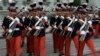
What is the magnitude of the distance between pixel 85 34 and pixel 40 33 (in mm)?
1455

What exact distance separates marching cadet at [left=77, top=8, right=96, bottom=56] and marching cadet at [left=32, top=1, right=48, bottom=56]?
114 cm

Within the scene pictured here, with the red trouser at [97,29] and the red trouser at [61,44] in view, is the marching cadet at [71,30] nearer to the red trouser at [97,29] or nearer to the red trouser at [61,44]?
the red trouser at [61,44]

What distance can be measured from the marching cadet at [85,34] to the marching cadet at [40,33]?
1.14m

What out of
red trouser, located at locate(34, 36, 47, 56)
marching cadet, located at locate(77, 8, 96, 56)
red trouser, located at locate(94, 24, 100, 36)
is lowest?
red trouser, located at locate(94, 24, 100, 36)

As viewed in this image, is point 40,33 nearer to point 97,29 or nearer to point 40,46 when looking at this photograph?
point 40,46

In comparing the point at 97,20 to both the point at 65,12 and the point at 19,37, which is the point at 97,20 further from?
the point at 19,37

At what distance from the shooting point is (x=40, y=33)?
44.9ft

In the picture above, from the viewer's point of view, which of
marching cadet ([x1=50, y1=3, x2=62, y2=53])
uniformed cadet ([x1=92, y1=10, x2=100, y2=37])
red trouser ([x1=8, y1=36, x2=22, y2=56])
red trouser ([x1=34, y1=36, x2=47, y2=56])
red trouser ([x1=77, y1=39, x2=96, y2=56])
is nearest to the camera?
red trouser ([x1=77, y1=39, x2=96, y2=56])

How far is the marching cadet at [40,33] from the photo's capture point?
44.8 feet

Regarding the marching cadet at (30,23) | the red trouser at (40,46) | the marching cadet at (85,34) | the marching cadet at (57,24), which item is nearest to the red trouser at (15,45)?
the red trouser at (40,46)

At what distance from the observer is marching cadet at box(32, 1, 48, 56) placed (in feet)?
44.8

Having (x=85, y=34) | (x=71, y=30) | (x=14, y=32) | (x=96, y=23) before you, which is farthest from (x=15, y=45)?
(x=96, y=23)

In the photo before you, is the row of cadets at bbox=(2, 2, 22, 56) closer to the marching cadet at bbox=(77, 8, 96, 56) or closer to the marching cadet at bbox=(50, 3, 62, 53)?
the marching cadet at bbox=(77, 8, 96, 56)

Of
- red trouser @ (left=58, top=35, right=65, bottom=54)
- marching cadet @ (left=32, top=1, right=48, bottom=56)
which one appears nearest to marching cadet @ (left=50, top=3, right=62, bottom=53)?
red trouser @ (left=58, top=35, right=65, bottom=54)
